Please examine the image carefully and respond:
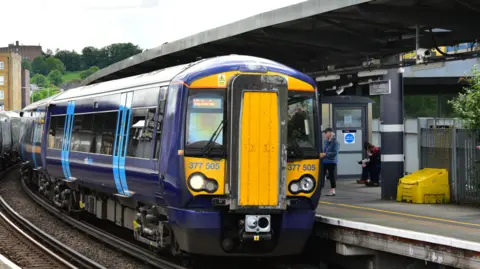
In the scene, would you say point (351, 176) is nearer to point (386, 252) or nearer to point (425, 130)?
point (425, 130)

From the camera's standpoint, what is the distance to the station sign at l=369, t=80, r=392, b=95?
15938 mm

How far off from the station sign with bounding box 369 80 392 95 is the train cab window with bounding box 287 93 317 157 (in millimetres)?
5471

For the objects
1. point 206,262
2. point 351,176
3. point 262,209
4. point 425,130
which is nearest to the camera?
point 262,209

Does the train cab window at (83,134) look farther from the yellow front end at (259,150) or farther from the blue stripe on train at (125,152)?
the yellow front end at (259,150)

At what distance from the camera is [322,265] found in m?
12.0

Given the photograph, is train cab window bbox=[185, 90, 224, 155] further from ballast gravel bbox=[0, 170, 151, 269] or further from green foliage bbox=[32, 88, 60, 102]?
green foliage bbox=[32, 88, 60, 102]

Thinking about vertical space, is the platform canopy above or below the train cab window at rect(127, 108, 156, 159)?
above

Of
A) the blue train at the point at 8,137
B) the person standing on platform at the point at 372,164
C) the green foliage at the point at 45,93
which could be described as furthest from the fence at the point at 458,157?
the green foliage at the point at 45,93

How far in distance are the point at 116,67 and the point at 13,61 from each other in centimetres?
9979

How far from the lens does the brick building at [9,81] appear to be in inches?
4643

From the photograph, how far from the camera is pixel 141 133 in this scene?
37.9 feet

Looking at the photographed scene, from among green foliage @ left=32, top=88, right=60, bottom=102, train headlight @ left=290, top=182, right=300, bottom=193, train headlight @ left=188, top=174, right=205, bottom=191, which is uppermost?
green foliage @ left=32, top=88, right=60, bottom=102

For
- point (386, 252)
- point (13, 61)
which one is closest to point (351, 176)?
point (386, 252)

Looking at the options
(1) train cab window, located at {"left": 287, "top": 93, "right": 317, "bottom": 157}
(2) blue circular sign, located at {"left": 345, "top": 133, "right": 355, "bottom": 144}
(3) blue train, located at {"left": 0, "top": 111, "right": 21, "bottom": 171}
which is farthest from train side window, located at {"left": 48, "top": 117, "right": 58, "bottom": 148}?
(3) blue train, located at {"left": 0, "top": 111, "right": 21, "bottom": 171}
